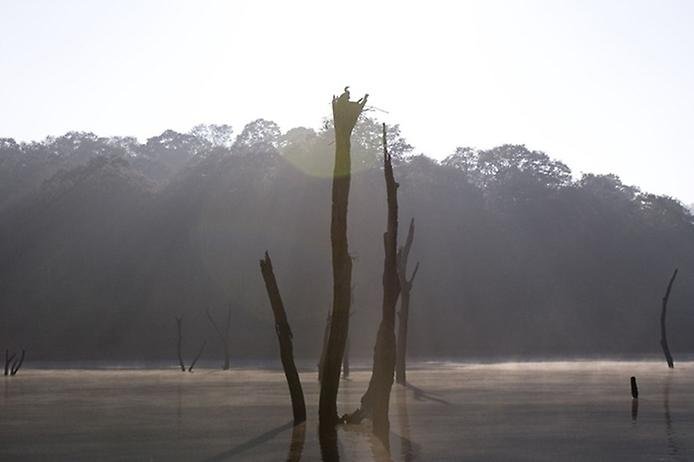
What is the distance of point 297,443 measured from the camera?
70.4ft

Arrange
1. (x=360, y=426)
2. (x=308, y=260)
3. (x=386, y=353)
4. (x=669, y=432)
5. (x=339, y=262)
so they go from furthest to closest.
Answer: (x=308, y=260)
(x=386, y=353)
(x=360, y=426)
(x=669, y=432)
(x=339, y=262)

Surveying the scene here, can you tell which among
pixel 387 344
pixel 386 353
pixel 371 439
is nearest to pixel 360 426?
pixel 386 353

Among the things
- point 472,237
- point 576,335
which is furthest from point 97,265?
point 576,335

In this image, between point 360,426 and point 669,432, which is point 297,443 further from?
point 669,432

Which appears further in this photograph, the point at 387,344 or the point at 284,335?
the point at 284,335

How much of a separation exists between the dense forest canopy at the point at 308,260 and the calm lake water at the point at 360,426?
149 feet

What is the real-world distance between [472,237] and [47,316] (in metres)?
35.2

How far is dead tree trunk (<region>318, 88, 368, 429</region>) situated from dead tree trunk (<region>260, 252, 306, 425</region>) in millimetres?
2139

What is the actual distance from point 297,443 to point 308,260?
71.7 meters

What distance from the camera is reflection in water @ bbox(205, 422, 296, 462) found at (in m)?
19.7

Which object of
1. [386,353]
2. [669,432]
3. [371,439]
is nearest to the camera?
[371,439]

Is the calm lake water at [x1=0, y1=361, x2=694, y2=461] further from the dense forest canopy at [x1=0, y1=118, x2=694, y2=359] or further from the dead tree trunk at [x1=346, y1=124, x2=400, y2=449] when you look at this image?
the dense forest canopy at [x1=0, y1=118, x2=694, y2=359]

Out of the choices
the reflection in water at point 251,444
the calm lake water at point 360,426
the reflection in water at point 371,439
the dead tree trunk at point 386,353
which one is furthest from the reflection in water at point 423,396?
the reflection in water at point 251,444

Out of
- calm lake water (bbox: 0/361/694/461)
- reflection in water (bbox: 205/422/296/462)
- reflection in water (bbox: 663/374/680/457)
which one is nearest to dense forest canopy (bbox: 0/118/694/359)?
calm lake water (bbox: 0/361/694/461)
